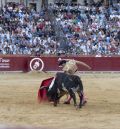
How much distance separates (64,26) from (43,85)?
18723 millimetres

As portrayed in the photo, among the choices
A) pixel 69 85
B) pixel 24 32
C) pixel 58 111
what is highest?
pixel 24 32

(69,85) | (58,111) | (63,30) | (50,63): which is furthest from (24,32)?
(58,111)

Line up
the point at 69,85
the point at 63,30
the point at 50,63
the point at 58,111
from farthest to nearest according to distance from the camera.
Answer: the point at 63,30
the point at 50,63
the point at 69,85
the point at 58,111

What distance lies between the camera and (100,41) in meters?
30.4

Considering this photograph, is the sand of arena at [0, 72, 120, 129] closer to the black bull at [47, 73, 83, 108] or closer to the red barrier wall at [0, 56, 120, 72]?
the black bull at [47, 73, 83, 108]

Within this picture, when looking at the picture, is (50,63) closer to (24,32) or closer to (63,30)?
(24,32)

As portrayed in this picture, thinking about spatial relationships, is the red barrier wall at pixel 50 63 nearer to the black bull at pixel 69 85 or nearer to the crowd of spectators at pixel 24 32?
the crowd of spectators at pixel 24 32

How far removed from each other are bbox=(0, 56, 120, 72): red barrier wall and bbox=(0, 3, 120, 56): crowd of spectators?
1806 mm

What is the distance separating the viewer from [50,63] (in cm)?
2622

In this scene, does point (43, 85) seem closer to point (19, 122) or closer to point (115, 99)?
point (115, 99)

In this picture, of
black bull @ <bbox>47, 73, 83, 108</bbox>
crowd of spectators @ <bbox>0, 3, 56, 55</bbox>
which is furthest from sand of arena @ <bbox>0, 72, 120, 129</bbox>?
crowd of spectators @ <bbox>0, 3, 56, 55</bbox>

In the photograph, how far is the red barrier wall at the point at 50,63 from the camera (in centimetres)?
2567

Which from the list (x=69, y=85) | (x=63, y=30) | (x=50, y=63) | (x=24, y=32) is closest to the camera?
(x=69, y=85)

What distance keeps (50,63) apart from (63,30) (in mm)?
5575
